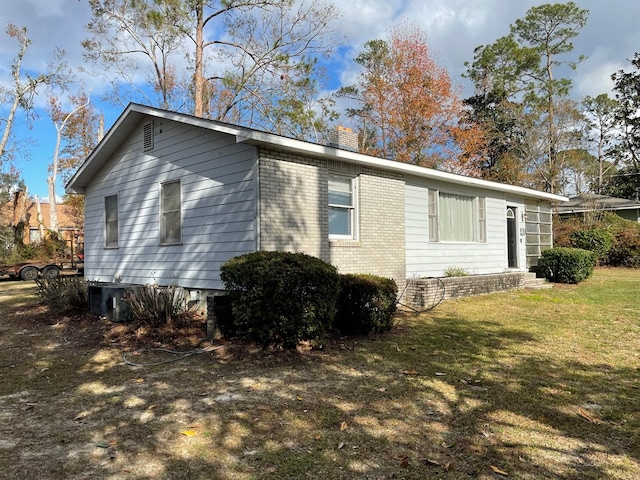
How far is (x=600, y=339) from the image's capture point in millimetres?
6578

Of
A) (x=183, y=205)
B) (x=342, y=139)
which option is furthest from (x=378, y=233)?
(x=183, y=205)

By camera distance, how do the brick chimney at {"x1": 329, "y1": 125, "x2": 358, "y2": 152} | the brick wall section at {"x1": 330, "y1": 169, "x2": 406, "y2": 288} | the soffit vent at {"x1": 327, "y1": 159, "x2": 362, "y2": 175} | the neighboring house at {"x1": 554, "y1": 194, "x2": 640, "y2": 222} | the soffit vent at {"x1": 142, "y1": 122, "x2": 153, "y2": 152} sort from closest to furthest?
the soffit vent at {"x1": 327, "y1": 159, "x2": 362, "y2": 175} < the brick wall section at {"x1": 330, "y1": 169, "x2": 406, "y2": 288} < the brick chimney at {"x1": 329, "y1": 125, "x2": 358, "y2": 152} < the soffit vent at {"x1": 142, "y1": 122, "x2": 153, "y2": 152} < the neighboring house at {"x1": 554, "y1": 194, "x2": 640, "y2": 222}

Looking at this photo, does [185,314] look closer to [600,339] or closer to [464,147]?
[600,339]

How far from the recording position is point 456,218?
41.2ft

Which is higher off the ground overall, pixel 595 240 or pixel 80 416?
pixel 595 240

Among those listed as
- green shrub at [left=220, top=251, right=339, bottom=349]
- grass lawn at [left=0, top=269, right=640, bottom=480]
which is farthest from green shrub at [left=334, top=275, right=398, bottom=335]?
green shrub at [left=220, top=251, right=339, bottom=349]

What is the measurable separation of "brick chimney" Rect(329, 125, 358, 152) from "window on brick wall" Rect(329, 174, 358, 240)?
100cm

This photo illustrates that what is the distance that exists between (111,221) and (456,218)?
945 cm

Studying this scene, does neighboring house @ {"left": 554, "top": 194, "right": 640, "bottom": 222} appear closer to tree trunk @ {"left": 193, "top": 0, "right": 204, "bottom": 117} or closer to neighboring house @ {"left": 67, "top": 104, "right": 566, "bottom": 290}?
neighboring house @ {"left": 67, "top": 104, "right": 566, "bottom": 290}

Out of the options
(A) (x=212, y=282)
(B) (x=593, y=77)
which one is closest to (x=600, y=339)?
(A) (x=212, y=282)

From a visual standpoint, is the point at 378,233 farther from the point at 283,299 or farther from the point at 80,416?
the point at 80,416

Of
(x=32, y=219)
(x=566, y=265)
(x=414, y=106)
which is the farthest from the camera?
(x=32, y=219)

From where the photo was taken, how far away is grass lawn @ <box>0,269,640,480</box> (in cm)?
299

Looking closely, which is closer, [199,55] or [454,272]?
[454,272]
